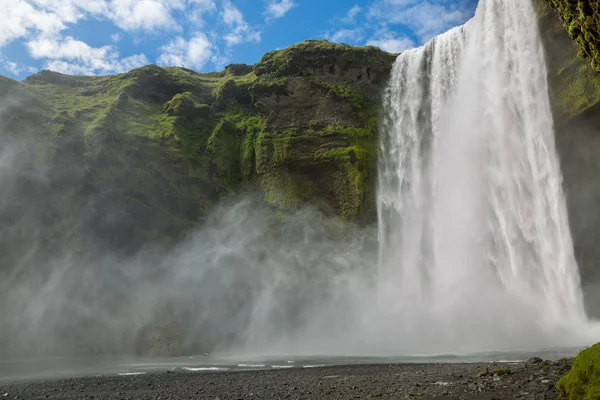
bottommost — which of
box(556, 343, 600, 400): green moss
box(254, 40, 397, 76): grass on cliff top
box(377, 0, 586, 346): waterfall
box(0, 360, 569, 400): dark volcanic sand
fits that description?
box(0, 360, 569, 400): dark volcanic sand

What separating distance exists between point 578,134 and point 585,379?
84.1ft

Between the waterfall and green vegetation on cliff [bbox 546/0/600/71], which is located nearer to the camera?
green vegetation on cliff [bbox 546/0/600/71]

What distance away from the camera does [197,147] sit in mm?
41750

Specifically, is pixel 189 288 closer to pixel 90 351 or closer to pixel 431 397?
pixel 90 351

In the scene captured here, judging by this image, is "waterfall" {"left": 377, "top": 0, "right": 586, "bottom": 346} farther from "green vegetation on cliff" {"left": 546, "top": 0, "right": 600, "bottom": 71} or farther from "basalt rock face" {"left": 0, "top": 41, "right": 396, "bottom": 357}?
"green vegetation on cliff" {"left": 546, "top": 0, "right": 600, "bottom": 71}

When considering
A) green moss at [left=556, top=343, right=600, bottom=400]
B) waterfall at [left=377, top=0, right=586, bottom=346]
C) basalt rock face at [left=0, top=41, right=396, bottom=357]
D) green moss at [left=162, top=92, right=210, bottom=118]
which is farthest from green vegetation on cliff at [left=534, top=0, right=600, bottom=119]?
green moss at [left=162, top=92, right=210, bottom=118]

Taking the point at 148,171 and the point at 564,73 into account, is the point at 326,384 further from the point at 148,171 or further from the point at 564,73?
the point at 148,171

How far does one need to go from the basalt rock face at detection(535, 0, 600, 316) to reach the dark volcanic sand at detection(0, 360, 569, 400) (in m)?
20.2

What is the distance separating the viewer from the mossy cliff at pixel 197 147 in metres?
34.9

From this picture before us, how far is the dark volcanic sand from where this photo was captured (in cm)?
988

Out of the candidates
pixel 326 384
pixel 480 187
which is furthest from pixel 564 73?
pixel 326 384

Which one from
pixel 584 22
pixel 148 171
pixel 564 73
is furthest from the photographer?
pixel 148 171

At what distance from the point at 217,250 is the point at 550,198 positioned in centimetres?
2312

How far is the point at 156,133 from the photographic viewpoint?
133ft
